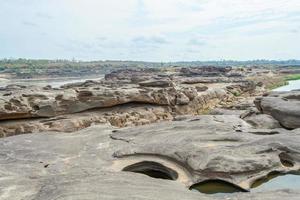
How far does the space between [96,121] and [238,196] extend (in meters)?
18.0

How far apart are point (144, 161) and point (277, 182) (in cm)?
469

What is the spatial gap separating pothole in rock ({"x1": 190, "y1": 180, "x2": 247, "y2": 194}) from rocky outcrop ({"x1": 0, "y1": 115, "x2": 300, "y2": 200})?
0.11 meters

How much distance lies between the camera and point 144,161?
15.0 m

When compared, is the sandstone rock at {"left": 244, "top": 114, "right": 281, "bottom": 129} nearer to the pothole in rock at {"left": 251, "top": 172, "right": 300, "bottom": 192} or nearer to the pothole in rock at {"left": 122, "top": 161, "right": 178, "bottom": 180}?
the pothole in rock at {"left": 251, "top": 172, "right": 300, "bottom": 192}

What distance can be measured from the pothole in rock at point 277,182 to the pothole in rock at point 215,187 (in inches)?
24.2

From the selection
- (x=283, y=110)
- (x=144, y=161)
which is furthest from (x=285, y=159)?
(x=283, y=110)

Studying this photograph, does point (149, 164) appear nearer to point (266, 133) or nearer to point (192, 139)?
point (192, 139)

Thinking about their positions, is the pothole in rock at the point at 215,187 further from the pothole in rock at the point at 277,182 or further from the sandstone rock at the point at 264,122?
the sandstone rock at the point at 264,122

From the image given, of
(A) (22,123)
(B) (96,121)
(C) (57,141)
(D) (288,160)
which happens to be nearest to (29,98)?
(A) (22,123)

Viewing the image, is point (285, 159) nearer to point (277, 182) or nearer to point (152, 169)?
point (277, 182)

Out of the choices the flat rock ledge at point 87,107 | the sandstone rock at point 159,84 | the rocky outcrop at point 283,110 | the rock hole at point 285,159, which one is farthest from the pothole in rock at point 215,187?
the sandstone rock at point 159,84

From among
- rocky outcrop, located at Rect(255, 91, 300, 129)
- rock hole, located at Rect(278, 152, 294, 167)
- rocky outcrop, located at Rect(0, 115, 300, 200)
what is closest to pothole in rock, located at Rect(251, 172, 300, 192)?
rocky outcrop, located at Rect(0, 115, 300, 200)

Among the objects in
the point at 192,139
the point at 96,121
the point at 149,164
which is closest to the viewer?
the point at 149,164

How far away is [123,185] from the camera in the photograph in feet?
34.7
